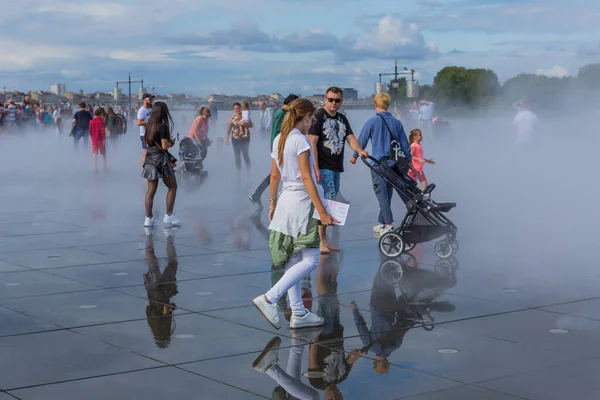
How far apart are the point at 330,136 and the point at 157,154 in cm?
318

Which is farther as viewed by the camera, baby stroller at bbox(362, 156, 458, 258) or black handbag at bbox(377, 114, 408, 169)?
black handbag at bbox(377, 114, 408, 169)

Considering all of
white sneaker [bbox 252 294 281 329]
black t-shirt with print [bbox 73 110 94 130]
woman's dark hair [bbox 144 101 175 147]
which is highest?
woman's dark hair [bbox 144 101 175 147]

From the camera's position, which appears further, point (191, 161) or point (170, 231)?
point (191, 161)

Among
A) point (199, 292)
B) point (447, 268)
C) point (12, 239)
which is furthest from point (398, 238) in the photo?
point (12, 239)

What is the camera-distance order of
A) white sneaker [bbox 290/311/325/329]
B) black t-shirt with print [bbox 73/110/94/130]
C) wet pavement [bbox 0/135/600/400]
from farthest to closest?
1. black t-shirt with print [bbox 73/110/94/130]
2. white sneaker [bbox 290/311/325/329]
3. wet pavement [bbox 0/135/600/400]

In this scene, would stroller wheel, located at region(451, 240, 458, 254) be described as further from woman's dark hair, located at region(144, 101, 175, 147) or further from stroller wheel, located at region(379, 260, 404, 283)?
woman's dark hair, located at region(144, 101, 175, 147)

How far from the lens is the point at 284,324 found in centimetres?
767

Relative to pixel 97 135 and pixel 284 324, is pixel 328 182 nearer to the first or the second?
pixel 284 324

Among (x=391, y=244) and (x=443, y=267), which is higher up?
(x=391, y=244)

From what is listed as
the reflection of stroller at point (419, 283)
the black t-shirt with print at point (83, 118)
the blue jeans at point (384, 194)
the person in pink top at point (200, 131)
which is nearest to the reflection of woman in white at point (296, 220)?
the reflection of stroller at point (419, 283)

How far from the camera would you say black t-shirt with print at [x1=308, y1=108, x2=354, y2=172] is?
36.7ft

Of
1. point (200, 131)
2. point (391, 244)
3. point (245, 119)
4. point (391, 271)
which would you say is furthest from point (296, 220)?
point (200, 131)

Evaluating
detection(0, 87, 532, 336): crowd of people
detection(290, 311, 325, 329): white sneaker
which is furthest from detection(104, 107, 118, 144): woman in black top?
detection(290, 311, 325, 329): white sneaker

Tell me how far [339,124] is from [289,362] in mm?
5210
